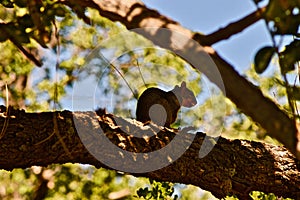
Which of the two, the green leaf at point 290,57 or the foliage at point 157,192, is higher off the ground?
the green leaf at point 290,57

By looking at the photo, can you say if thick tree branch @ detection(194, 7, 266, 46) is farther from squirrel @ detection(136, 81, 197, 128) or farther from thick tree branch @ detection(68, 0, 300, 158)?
squirrel @ detection(136, 81, 197, 128)

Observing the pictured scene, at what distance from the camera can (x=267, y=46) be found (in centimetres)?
140

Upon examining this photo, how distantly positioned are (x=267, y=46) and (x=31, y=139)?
1261mm

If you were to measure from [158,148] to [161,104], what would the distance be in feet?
2.69

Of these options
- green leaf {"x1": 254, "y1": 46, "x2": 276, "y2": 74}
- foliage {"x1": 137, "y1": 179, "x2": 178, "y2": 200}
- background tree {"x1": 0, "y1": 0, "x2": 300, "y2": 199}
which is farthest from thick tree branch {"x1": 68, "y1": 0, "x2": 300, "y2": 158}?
foliage {"x1": 137, "y1": 179, "x2": 178, "y2": 200}

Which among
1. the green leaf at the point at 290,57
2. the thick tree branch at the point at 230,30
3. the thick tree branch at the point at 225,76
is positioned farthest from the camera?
the green leaf at the point at 290,57

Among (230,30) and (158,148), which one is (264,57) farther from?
(158,148)

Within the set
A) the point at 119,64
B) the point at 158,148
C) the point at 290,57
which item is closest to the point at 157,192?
the point at 158,148

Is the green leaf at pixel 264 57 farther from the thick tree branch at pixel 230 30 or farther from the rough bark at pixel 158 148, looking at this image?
the rough bark at pixel 158 148

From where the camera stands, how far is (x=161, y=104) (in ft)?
10.8

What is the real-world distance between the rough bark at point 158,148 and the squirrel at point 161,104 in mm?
657

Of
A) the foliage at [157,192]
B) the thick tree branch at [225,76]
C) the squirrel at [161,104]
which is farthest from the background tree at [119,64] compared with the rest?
the foliage at [157,192]

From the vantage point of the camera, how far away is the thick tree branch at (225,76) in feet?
3.81

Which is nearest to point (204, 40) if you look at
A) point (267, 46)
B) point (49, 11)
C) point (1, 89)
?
point (267, 46)
